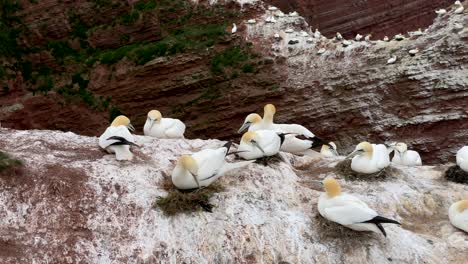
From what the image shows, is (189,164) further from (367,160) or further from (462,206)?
(462,206)

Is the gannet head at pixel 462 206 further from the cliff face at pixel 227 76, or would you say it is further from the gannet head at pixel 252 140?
the cliff face at pixel 227 76

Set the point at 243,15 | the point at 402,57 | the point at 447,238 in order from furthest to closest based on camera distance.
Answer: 1. the point at 243,15
2. the point at 402,57
3. the point at 447,238

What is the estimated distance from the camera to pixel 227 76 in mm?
27734

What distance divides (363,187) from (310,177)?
3.84 feet

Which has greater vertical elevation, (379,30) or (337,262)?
(337,262)

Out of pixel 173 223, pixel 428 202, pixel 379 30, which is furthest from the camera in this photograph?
pixel 379 30

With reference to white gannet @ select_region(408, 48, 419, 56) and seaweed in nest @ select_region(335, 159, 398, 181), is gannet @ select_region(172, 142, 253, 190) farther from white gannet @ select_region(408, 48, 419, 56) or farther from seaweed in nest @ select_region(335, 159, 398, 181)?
white gannet @ select_region(408, 48, 419, 56)

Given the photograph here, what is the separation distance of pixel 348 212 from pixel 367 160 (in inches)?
113

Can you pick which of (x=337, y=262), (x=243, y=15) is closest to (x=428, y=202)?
(x=337, y=262)

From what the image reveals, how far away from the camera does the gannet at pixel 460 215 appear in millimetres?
9917

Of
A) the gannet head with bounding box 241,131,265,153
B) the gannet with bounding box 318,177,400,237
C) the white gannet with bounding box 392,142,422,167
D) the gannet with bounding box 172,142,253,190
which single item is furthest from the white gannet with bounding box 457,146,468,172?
the gannet with bounding box 172,142,253,190

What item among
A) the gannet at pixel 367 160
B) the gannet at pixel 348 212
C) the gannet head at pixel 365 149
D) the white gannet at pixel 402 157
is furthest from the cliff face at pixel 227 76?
the gannet at pixel 348 212

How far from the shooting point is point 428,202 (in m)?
11.2

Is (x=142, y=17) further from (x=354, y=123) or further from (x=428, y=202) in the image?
(x=428, y=202)
